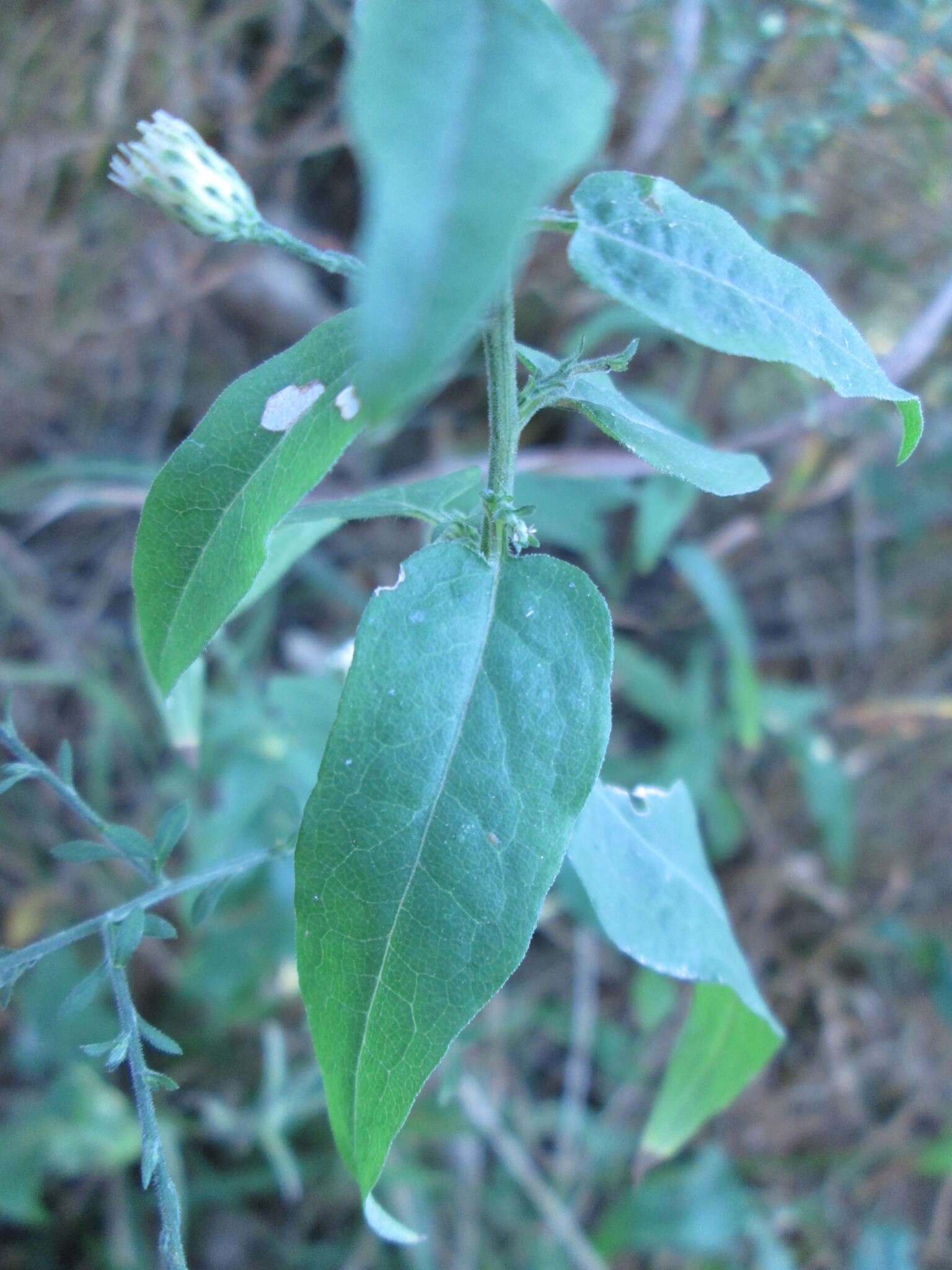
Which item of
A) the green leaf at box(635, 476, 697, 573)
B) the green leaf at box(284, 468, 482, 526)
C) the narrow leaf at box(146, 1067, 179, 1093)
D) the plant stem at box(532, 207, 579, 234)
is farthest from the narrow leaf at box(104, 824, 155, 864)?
the green leaf at box(635, 476, 697, 573)

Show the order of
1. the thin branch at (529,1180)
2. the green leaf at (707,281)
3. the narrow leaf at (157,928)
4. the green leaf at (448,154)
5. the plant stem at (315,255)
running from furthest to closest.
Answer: the thin branch at (529,1180) → the narrow leaf at (157,928) → the plant stem at (315,255) → the green leaf at (707,281) → the green leaf at (448,154)

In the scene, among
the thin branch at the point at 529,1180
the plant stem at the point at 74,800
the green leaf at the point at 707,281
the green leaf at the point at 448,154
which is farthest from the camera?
the thin branch at the point at 529,1180

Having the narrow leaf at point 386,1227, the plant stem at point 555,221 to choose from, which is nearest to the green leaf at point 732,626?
the narrow leaf at point 386,1227

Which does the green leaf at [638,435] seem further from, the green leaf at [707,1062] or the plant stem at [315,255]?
the green leaf at [707,1062]

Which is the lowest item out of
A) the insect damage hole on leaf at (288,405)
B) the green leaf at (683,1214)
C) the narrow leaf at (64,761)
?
the green leaf at (683,1214)

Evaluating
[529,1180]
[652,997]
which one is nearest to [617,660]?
[652,997]

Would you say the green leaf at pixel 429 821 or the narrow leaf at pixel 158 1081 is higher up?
the green leaf at pixel 429 821

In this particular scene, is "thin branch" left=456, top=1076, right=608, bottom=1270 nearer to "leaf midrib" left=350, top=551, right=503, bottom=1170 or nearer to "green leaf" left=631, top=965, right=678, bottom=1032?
"green leaf" left=631, top=965, right=678, bottom=1032
